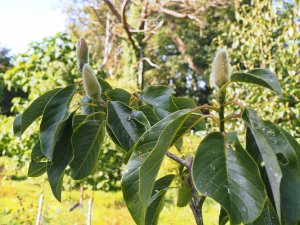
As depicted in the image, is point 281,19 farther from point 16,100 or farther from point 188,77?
point 188,77

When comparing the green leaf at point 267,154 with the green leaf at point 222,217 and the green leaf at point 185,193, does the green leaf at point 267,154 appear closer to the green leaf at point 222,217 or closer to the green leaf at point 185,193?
the green leaf at point 222,217

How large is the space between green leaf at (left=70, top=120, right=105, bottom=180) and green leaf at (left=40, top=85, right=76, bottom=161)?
7cm

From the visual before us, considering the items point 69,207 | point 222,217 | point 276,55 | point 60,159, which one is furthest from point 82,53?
point 276,55

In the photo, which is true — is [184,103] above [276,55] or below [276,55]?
above

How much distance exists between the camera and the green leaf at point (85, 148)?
0.89m

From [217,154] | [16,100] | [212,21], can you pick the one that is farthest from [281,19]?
[212,21]

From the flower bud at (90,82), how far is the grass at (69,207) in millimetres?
1628

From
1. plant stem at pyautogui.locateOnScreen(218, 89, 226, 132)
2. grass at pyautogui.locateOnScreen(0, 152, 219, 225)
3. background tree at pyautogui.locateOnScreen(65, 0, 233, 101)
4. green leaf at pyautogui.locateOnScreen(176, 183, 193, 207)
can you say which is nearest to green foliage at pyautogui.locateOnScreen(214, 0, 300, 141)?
grass at pyautogui.locateOnScreen(0, 152, 219, 225)

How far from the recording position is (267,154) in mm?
545

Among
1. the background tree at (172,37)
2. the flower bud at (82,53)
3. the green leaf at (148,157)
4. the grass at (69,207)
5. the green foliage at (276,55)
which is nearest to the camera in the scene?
the green leaf at (148,157)

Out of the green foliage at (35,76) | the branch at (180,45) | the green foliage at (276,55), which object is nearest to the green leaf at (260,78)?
the green foliage at (276,55)

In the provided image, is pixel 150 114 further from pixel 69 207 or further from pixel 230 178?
pixel 69 207

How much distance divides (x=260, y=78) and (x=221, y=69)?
0.06 m

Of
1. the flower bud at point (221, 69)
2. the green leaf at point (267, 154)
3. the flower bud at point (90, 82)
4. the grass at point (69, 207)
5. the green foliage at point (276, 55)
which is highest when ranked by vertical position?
the flower bud at point (221, 69)
